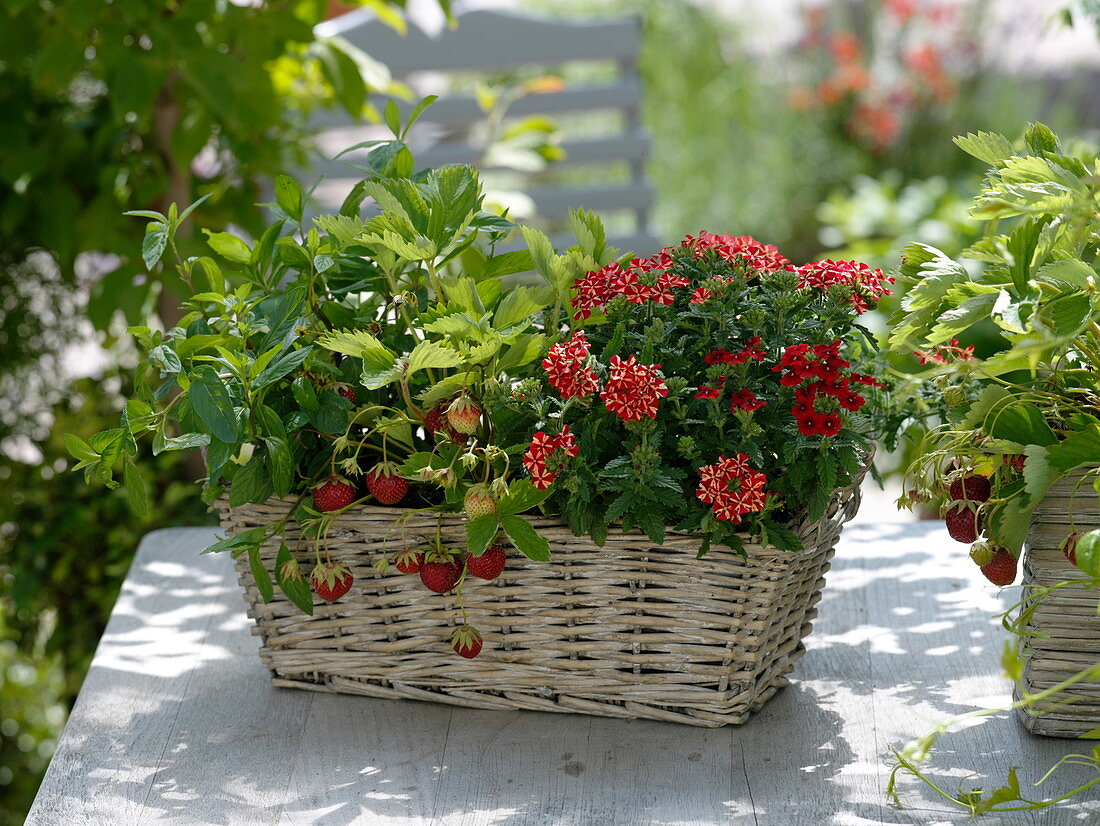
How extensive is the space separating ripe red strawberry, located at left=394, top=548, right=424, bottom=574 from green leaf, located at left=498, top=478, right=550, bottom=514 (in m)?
0.10

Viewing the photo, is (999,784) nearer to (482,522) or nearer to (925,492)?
(925,492)

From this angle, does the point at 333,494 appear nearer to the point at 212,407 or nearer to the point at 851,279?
the point at 212,407

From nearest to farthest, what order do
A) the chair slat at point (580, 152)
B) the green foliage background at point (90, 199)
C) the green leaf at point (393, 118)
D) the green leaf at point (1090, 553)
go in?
the green leaf at point (1090, 553)
the green leaf at point (393, 118)
the green foliage background at point (90, 199)
the chair slat at point (580, 152)

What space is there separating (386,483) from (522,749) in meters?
0.26

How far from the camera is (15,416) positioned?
2014 mm

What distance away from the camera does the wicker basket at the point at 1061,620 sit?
0.89 meters

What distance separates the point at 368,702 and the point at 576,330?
1.31ft

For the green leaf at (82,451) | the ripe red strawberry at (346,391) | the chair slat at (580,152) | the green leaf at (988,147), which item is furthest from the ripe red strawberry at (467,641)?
the chair slat at (580,152)

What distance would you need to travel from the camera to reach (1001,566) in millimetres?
906

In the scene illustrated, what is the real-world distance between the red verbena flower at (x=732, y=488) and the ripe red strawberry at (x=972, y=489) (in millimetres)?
176

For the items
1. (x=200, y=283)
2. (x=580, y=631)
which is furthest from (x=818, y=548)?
(x=200, y=283)

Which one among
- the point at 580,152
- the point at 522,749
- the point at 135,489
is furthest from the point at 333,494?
the point at 580,152

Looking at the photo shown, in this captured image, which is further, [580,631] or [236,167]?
[236,167]

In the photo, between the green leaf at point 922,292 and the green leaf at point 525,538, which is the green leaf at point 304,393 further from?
the green leaf at point 922,292
